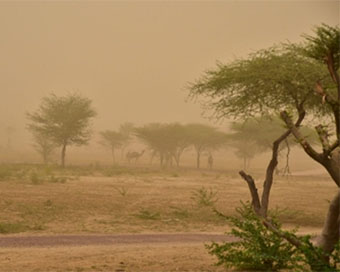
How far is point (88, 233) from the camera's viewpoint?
1448cm

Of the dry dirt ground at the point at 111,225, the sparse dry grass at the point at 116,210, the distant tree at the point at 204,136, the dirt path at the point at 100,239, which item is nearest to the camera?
the dry dirt ground at the point at 111,225

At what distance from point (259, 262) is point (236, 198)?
17.7m

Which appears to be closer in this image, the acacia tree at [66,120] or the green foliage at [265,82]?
the green foliage at [265,82]

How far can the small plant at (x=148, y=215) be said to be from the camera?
18141 millimetres

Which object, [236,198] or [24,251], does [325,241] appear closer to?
[24,251]

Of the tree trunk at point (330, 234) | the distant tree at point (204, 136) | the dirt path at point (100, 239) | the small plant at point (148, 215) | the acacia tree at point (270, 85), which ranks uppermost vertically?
the distant tree at point (204, 136)

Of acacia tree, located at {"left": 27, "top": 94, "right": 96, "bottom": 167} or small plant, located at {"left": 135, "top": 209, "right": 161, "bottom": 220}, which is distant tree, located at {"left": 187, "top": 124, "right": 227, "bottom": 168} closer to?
acacia tree, located at {"left": 27, "top": 94, "right": 96, "bottom": 167}

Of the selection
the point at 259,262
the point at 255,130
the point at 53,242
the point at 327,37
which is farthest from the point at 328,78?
the point at 255,130

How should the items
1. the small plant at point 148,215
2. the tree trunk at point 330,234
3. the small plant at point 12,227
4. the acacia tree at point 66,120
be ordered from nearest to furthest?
the tree trunk at point 330,234, the small plant at point 12,227, the small plant at point 148,215, the acacia tree at point 66,120

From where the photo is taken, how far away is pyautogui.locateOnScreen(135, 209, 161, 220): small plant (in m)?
18.1

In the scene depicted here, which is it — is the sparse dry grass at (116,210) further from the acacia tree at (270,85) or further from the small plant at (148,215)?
the acacia tree at (270,85)

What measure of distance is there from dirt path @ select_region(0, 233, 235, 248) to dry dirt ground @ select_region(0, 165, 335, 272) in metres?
0.03

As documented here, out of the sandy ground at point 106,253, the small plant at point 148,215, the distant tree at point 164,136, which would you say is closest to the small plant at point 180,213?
the small plant at point 148,215

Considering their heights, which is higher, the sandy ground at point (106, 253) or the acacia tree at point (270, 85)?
the acacia tree at point (270, 85)
